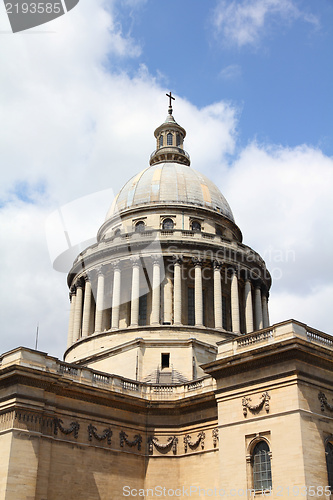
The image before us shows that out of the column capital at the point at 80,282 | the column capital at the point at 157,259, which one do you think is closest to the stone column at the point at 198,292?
the column capital at the point at 157,259

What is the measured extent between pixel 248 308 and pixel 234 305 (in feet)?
7.53

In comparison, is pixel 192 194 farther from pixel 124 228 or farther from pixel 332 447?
Result: pixel 332 447

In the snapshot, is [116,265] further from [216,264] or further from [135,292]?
[216,264]

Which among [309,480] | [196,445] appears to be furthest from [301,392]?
[196,445]

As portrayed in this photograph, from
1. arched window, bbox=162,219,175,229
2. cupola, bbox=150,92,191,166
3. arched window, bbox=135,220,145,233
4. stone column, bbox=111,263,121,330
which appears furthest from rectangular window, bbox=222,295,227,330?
cupola, bbox=150,92,191,166

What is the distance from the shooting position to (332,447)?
30562 mm

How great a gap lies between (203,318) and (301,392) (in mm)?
19096

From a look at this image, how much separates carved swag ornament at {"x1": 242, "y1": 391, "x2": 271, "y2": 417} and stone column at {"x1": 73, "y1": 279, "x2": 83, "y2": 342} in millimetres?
22227

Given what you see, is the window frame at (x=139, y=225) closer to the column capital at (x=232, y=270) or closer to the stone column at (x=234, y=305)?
the column capital at (x=232, y=270)

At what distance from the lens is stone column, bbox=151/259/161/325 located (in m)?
47.0

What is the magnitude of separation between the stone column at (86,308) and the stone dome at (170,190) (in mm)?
8203

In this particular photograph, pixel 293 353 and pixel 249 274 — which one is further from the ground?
pixel 249 274

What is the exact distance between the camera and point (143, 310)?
163 ft

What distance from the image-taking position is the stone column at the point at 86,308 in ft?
165
